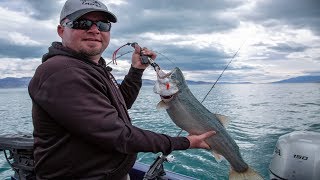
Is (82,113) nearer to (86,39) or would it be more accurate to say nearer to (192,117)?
(86,39)

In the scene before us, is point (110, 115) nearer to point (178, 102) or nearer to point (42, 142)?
point (42, 142)

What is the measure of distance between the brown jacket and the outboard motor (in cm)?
295

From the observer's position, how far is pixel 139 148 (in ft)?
9.39

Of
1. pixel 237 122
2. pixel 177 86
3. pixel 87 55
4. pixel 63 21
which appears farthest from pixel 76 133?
pixel 237 122

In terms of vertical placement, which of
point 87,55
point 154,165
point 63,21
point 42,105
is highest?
point 63,21

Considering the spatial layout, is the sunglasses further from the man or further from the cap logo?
the cap logo

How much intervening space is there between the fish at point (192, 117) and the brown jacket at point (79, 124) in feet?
1.87

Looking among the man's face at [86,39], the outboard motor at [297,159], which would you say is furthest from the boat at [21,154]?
the outboard motor at [297,159]

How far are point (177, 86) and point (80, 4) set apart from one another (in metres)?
1.38

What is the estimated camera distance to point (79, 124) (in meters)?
2.58

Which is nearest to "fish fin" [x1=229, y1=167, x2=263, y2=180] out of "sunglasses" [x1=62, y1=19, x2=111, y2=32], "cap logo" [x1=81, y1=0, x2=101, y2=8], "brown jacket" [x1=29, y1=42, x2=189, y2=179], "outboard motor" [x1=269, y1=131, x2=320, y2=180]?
"brown jacket" [x1=29, y1=42, x2=189, y2=179]

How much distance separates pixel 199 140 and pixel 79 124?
1.43 metres

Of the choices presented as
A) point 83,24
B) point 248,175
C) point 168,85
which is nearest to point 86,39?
point 83,24

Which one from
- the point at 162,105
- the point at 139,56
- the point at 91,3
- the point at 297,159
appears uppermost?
the point at 91,3
